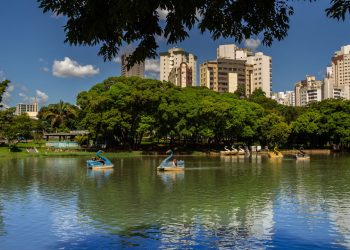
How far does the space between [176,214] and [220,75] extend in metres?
158

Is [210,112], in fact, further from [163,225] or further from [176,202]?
[163,225]

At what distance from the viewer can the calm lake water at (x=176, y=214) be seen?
531 inches

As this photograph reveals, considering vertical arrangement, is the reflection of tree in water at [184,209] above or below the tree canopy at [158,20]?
below

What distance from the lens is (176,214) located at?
57.2 ft

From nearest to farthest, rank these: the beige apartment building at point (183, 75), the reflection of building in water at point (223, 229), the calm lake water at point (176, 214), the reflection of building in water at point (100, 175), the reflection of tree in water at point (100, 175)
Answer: the reflection of building in water at point (223, 229), the calm lake water at point (176, 214), the reflection of tree in water at point (100, 175), the reflection of building in water at point (100, 175), the beige apartment building at point (183, 75)

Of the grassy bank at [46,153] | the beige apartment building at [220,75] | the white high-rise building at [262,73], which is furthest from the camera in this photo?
the white high-rise building at [262,73]

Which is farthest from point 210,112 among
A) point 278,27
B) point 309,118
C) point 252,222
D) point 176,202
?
point 278,27

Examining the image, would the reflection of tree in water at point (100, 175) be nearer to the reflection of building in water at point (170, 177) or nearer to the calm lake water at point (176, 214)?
the calm lake water at point (176, 214)

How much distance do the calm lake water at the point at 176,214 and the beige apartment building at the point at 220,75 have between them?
144 m

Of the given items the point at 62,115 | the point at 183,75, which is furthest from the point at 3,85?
the point at 183,75

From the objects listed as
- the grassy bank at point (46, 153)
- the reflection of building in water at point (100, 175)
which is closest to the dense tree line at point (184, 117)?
the grassy bank at point (46, 153)

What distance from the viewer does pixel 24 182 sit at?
2970 centimetres

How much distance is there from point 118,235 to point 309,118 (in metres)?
72.2

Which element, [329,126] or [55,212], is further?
[329,126]
